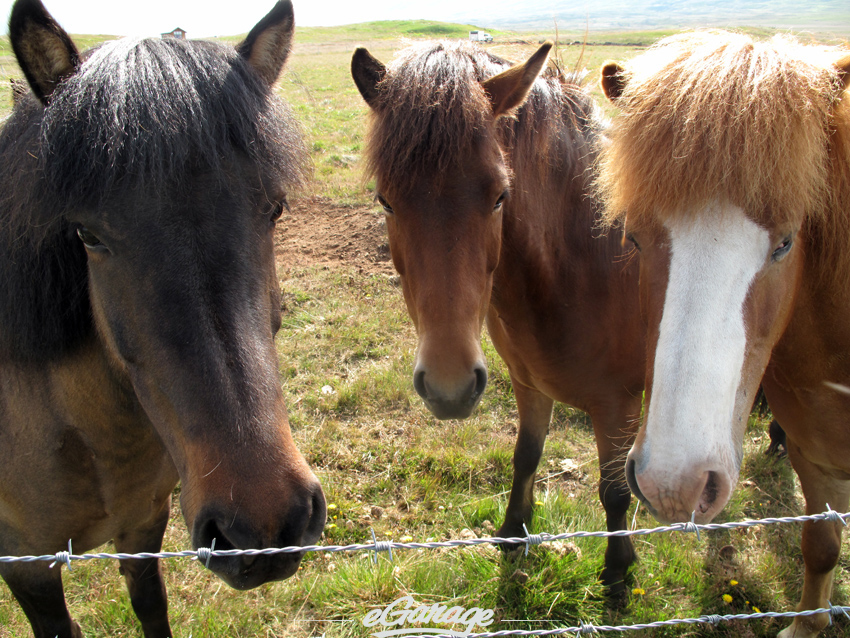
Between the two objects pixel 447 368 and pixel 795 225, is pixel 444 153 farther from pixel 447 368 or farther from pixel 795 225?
pixel 795 225

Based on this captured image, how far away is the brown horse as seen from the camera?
1990mm

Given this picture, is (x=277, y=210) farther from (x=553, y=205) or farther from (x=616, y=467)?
(x=616, y=467)

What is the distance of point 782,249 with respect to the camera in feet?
4.93

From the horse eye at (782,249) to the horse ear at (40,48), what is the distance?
2177mm

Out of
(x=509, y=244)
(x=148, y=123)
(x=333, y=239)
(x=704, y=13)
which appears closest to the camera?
(x=148, y=123)

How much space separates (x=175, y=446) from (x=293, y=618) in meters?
1.61

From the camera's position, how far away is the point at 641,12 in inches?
5394

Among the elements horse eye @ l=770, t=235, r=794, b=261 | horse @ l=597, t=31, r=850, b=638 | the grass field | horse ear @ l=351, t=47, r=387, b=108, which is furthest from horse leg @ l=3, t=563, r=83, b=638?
horse eye @ l=770, t=235, r=794, b=261

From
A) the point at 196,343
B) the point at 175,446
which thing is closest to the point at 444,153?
the point at 196,343

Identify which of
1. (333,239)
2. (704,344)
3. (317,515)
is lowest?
(333,239)

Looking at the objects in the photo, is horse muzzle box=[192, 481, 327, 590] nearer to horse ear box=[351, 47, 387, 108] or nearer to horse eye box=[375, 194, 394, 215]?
horse eye box=[375, 194, 394, 215]

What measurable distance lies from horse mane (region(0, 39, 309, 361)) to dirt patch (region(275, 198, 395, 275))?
4.25 m

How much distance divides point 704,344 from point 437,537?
2225 mm

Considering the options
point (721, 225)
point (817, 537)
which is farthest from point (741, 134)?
point (817, 537)
